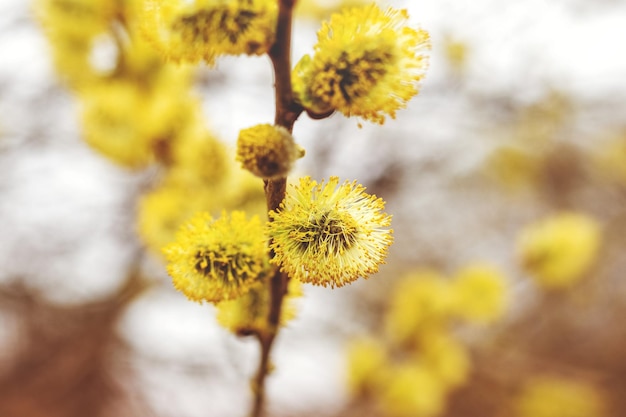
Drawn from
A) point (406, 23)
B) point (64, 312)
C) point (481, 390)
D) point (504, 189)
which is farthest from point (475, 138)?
point (64, 312)

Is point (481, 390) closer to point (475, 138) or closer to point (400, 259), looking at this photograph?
point (400, 259)

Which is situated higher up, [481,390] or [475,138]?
[475,138]

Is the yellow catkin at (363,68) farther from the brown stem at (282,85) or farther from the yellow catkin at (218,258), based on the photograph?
the yellow catkin at (218,258)

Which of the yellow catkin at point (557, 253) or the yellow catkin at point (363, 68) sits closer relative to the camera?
the yellow catkin at point (363, 68)

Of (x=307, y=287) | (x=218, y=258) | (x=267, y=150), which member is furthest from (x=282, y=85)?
(x=307, y=287)

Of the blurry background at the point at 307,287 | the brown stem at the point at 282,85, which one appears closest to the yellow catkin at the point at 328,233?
the brown stem at the point at 282,85

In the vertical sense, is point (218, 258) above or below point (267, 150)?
below

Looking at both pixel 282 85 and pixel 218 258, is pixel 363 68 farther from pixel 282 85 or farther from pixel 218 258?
pixel 218 258

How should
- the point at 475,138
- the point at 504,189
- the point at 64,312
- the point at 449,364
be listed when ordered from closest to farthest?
the point at 449,364 < the point at 475,138 < the point at 64,312 < the point at 504,189

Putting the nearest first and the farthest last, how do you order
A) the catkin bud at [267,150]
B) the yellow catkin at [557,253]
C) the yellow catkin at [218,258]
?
the catkin bud at [267,150]
the yellow catkin at [218,258]
the yellow catkin at [557,253]

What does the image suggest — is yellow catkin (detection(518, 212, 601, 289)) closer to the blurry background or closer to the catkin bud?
the blurry background

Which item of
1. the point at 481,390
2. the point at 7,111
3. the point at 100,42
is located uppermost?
the point at 100,42
